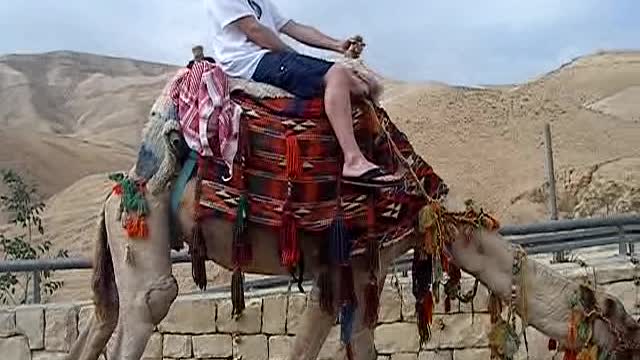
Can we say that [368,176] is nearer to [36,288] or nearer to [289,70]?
[289,70]

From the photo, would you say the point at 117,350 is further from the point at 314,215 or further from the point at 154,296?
the point at 314,215

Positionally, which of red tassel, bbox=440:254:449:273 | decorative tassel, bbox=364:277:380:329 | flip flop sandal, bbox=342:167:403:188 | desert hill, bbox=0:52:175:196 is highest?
desert hill, bbox=0:52:175:196

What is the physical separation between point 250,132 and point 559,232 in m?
3.36

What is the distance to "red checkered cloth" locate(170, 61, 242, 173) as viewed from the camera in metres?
4.84

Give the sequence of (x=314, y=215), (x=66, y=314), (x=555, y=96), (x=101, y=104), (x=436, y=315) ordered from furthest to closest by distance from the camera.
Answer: (x=101, y=104)
(x=555, y=96)
(x=66, y=314)
(x=436, y=315)
(x=314, y=215)

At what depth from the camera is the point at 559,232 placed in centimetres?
760

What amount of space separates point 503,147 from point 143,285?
29183 millimetres

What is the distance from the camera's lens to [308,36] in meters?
5.40

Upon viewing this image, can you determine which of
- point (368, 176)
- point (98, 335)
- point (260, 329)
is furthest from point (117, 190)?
point (260, 329)

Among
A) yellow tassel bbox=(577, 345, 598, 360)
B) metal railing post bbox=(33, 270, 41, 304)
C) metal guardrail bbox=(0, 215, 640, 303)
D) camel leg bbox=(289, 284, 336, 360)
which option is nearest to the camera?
yellow tassel bbox=(577, 345, 598, 360)

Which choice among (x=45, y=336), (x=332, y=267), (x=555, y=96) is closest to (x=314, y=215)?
(x=332, y=267)

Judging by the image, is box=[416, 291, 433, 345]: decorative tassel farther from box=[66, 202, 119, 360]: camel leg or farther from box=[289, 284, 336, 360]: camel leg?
box=[66, 202, 119, 360]: camel leg

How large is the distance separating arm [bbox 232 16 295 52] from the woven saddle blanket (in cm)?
24

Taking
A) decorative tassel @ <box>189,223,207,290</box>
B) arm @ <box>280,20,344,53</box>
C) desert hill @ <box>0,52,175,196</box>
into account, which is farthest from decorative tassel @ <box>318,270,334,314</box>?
desert hill @ <box>0,52,175,196</box>
